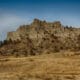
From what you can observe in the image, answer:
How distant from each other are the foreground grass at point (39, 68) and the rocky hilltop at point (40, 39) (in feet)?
94.2

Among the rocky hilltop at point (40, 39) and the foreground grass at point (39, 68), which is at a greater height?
the rocky hilltop at point (40, 39)

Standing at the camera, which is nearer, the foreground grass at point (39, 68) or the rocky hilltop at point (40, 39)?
the foreground grass at point (39, 68)

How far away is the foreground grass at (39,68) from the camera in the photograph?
3172 inches

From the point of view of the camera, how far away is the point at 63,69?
9094cm

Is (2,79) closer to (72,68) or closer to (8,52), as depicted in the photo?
(72,68)

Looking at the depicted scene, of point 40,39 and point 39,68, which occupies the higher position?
point 40,39

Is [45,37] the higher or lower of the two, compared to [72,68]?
higher

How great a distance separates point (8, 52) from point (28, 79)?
56200 millimetres

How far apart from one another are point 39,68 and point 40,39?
145 ft

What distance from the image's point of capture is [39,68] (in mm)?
96000

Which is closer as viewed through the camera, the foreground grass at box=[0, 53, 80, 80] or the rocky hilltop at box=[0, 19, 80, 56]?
the foreground grass at box=[0, 53, 80, 80]

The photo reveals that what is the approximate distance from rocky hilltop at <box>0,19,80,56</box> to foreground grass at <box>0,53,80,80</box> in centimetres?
2873

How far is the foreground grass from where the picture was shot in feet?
264

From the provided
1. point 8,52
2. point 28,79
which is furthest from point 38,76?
point 8,52
